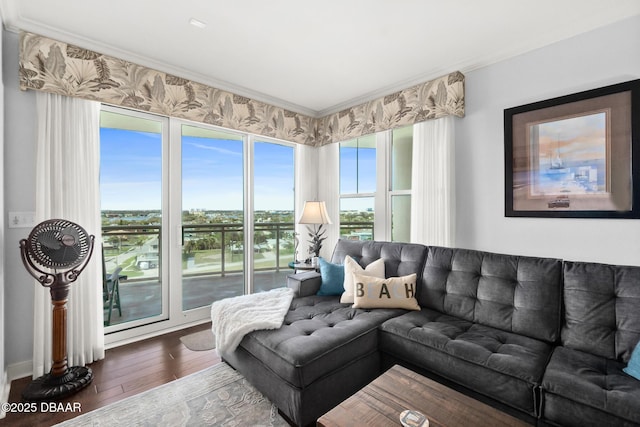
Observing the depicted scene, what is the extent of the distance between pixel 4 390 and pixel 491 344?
3234 mm

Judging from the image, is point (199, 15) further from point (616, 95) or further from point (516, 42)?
point (616, 95)

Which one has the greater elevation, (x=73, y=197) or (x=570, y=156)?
(x=570, y=156)

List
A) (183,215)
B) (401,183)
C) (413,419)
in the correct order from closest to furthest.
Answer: (413,419), (183,215), (401,183)

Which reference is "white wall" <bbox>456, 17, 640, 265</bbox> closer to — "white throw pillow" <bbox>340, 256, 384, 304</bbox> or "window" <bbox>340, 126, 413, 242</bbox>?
"window" <bbox>340, 126, 413, 242</bbox>

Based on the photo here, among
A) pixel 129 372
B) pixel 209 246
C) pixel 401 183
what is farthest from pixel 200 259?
pixel 401 183

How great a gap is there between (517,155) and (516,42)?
94cm

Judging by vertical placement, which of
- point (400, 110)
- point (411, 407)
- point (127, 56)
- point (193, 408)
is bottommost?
point (193, 408)

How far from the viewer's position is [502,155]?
2615 mm

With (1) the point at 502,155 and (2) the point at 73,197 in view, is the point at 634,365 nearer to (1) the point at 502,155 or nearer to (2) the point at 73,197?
(1) the point at 502,155

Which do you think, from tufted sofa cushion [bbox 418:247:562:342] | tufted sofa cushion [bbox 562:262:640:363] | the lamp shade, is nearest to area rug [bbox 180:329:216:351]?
the lamp shade

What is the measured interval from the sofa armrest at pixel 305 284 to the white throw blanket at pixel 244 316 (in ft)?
0.63

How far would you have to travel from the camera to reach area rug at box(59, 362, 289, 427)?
5.74 feet

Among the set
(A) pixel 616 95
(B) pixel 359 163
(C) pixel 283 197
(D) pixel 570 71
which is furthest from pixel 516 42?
(C) pixel 283 197

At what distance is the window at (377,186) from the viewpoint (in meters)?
3.40
